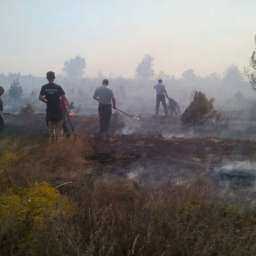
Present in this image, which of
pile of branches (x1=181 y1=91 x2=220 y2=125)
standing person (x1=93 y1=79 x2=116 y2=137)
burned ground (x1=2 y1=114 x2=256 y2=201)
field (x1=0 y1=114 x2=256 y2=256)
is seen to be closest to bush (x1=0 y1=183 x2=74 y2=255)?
field (x1=0 y1=114 x2=256 y2=256)

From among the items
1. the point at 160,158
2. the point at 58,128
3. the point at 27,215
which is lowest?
the point at 160,158

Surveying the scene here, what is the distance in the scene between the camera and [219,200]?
16.1ft

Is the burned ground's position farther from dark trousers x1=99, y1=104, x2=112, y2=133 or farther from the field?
dark trousers x1=99, y1=104, x2=112, y2=133

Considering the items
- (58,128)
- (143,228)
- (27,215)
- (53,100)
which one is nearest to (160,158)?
(58,128)

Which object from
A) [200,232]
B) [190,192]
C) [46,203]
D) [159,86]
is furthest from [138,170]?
[159,86]

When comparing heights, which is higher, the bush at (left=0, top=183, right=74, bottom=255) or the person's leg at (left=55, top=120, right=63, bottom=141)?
the person's leg at (left=55, top=120, right=63, bottom=141)

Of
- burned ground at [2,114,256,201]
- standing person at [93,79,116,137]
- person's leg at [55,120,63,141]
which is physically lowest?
burned ground at [2,114,256,201]

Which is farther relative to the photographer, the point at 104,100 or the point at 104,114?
the point at 104,114

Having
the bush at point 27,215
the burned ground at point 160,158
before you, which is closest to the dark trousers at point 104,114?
the burned ground at point 160,158

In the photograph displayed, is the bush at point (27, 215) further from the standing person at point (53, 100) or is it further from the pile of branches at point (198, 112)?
the pile of branches at point (198, 112)

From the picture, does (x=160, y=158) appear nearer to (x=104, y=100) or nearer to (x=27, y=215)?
(x=104, y=100)

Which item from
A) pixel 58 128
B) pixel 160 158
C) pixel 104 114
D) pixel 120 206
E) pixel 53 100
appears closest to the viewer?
pixel 120 206

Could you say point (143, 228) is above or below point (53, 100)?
below

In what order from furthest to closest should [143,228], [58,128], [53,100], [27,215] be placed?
[58,128], [53,100], [27,215], [143,228]
